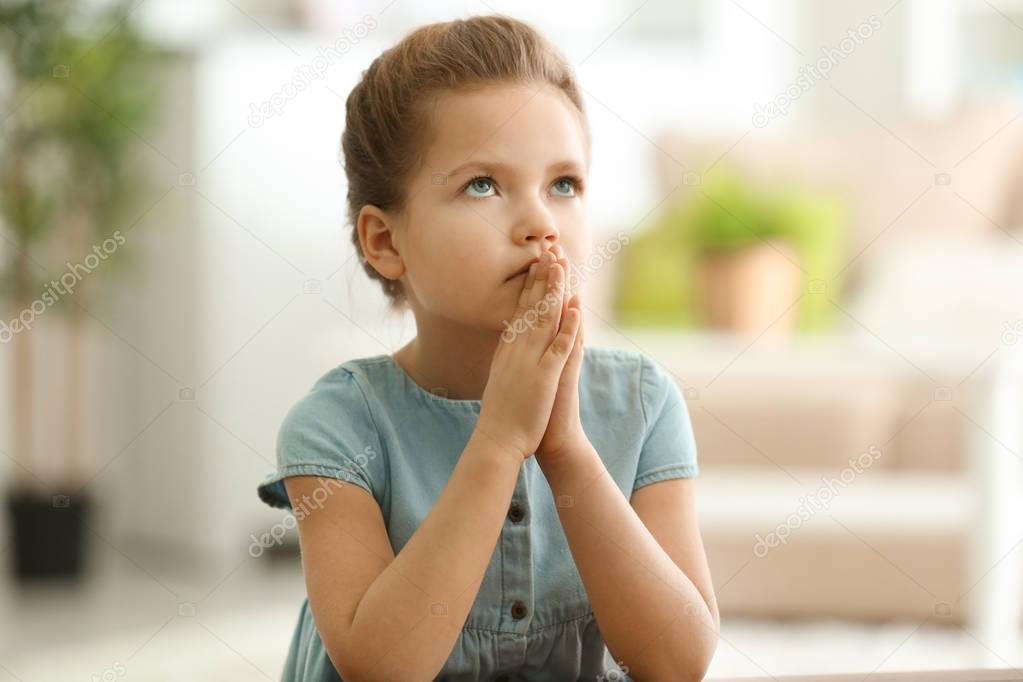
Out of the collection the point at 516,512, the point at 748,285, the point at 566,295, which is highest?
the point at 748,285

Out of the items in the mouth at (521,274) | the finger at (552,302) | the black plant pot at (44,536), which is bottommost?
the finger at (552,302)

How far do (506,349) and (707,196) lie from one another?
7.47 ft

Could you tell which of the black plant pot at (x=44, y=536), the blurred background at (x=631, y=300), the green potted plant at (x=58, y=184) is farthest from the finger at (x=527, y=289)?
the black plant pot at (x=44, y=536)

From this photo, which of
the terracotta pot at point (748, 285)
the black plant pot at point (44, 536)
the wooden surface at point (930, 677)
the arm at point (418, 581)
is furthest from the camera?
the black plant pot at point (44, 536)

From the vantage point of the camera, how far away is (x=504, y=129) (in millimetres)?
1009

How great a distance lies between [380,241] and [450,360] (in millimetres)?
117

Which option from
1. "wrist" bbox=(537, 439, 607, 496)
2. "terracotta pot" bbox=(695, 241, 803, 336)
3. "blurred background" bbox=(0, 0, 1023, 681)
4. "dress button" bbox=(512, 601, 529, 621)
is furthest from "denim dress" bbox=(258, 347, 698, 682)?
"terracotta pot" bbox=(695, 241, 803, 336)

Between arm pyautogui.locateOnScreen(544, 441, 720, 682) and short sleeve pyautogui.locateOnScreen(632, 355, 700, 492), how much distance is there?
0.37 ft

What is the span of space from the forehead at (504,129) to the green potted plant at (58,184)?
296 cm

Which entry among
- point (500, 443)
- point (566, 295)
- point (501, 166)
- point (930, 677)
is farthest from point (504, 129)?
point (930, 677)

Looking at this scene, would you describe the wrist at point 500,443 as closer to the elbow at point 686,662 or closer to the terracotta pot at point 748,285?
the elbow at point 686,662

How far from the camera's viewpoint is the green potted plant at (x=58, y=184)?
12.2ft

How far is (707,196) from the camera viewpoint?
3193 mm

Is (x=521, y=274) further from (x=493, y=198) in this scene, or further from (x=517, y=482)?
(x=517, y=482)
